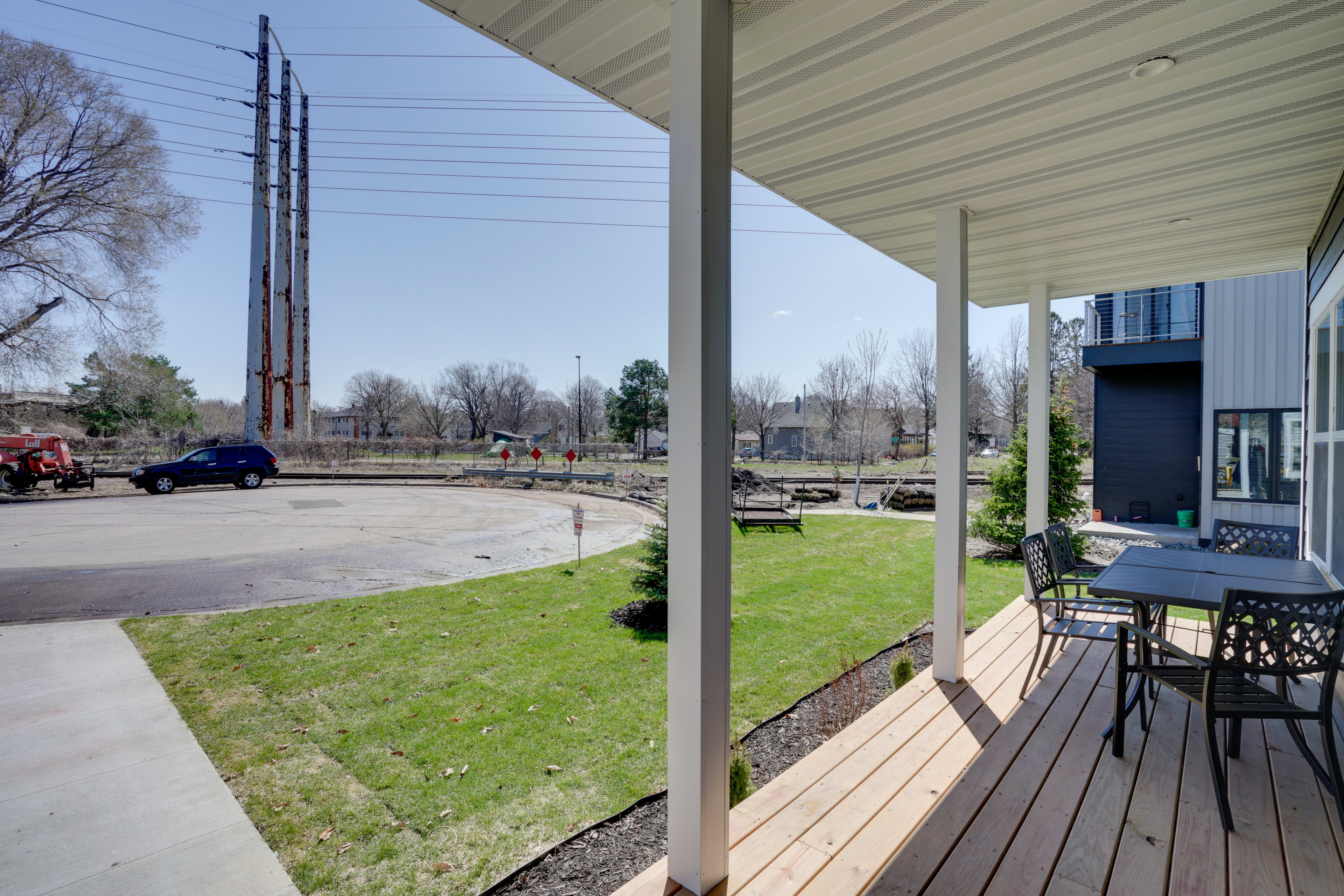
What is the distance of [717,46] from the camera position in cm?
167

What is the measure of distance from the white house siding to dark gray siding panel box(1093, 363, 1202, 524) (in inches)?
34.6

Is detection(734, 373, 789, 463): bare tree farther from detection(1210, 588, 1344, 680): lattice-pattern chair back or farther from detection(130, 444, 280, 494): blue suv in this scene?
detection(1210, 588, 1344, 680): lattice-pattern chair back

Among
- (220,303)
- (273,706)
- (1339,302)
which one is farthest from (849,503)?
(220,303)

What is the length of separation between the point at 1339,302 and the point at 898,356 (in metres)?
24.3

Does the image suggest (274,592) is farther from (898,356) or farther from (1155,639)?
(898,356)

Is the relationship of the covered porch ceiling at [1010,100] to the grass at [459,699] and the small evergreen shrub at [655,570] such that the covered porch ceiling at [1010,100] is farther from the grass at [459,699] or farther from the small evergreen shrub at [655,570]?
the small evergreen shrub at [655,570]

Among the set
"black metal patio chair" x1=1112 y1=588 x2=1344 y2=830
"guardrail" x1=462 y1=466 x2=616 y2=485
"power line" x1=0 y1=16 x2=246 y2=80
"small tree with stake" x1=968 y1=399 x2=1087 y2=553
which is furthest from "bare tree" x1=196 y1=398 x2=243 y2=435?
"black metal patio chair" x1=1112 y1=588 x2=1344 y2=830

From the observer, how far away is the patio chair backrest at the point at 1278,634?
2059 millimetres

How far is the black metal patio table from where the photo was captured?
2568mm

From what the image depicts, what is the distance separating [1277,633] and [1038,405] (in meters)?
3.58

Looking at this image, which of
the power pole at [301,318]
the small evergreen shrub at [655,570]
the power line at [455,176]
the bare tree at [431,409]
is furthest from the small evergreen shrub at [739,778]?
the bare tree at [431,409]

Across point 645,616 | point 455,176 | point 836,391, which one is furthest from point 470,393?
point 645,616

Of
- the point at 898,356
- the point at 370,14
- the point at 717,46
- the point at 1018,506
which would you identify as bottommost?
the point at 1018,506

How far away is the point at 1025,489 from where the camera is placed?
8344 millimetres
